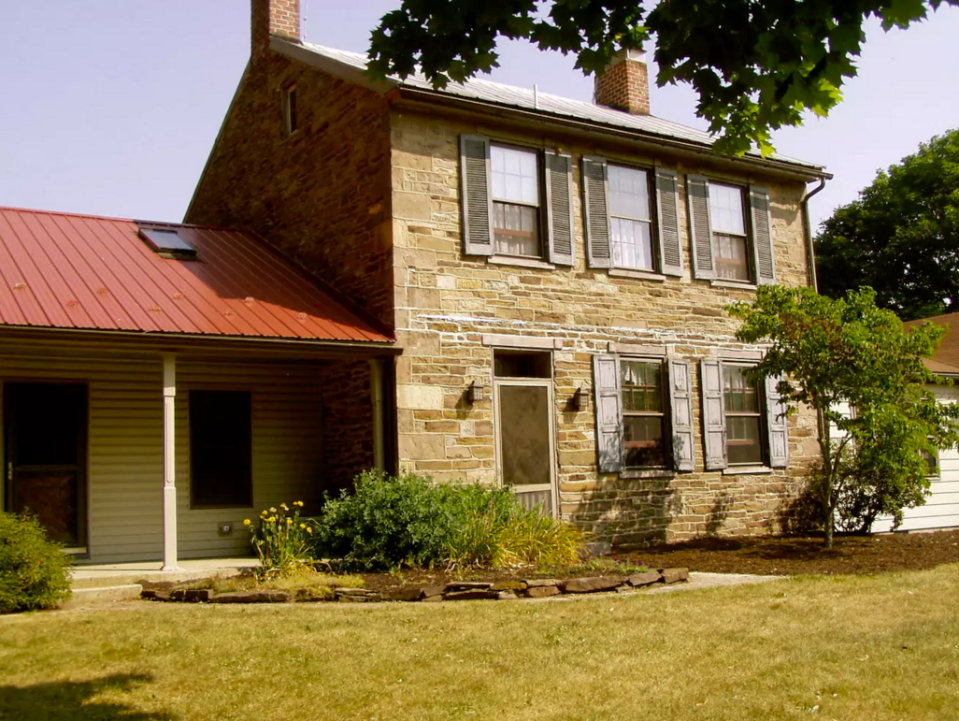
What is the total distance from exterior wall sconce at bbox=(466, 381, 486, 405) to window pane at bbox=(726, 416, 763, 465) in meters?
4.55

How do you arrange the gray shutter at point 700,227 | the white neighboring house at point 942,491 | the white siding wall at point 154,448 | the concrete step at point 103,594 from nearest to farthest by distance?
1. the concrete step at point 103,594
2. the white siding wall at point 154,448
3. the gray shutter at point 700,227
4. the white neighboring house at point 942,491

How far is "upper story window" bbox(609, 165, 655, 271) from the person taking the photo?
14.7 metres

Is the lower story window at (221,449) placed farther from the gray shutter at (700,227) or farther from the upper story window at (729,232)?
the upper story window at (729,232)

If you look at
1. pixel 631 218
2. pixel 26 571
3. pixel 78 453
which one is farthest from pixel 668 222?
pixel 26 571

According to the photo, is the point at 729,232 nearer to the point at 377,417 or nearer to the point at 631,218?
the point at 631,218

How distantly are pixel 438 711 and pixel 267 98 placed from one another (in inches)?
495

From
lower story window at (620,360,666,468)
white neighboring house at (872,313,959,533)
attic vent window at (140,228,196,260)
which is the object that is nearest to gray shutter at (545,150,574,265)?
lower story window at (620,360,666,468)

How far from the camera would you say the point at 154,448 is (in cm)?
1258

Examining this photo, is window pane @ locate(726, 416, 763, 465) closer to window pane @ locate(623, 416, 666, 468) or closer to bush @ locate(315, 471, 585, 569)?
window pane @ locate(623, 416, 666, 468)

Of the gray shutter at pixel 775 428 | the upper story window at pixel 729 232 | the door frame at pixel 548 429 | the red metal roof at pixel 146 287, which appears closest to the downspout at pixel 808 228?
the upper story window at pixel 729 232

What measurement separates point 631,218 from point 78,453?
8054mm

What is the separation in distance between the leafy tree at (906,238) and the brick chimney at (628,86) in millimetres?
16655

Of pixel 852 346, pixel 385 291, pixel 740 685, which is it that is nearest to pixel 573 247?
pixel 385 291

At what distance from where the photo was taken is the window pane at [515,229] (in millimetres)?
13531
